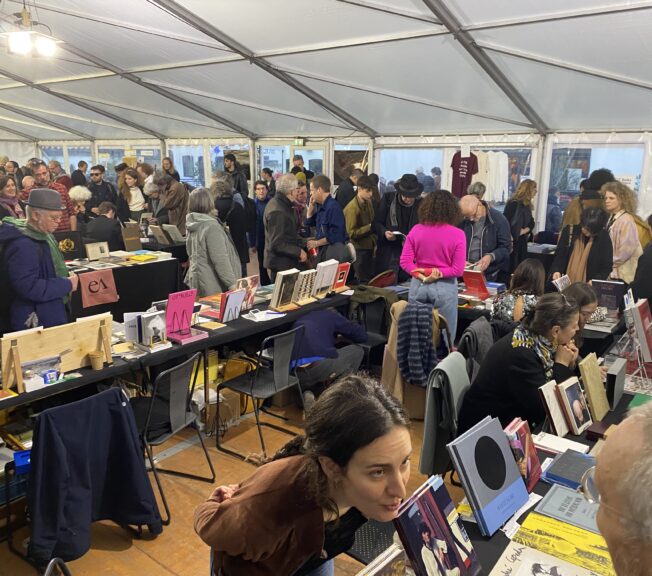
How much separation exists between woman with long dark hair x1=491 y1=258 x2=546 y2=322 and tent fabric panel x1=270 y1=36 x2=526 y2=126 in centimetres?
250

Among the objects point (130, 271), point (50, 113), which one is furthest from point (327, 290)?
point (50, 113)

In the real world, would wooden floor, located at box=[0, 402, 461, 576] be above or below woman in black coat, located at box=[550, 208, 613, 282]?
below

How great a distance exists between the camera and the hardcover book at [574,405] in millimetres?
2389

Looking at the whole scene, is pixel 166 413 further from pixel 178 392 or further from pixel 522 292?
pixel 522 292

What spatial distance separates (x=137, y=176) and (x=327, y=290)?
4507mm

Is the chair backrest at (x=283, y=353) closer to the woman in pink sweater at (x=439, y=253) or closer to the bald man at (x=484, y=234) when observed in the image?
the woman in pink sweater at (x=439, y=253)

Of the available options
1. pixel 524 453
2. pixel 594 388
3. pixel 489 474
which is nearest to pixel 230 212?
pixel 594 388

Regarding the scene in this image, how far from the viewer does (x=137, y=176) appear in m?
8.09

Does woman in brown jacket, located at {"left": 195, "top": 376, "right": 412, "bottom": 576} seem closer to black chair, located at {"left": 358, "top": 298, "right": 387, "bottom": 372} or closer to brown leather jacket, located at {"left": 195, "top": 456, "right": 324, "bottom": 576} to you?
brown leather jacket, located at {"left": 195, "top": 456, "right": 324, "bottom": 576}

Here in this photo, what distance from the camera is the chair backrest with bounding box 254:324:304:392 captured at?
11.5ft

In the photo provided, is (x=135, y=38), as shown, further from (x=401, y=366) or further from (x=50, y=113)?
(x=50, y=113)

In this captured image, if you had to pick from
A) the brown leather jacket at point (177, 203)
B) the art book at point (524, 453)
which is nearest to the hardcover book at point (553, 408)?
the art book at point (524, 453)

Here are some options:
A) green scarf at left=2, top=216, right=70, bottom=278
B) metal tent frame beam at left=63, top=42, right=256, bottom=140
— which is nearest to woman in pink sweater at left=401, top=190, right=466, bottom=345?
green scarf at left=2, top=216, right=70, bottom=278

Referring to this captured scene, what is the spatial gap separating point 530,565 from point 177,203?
19.8ft
